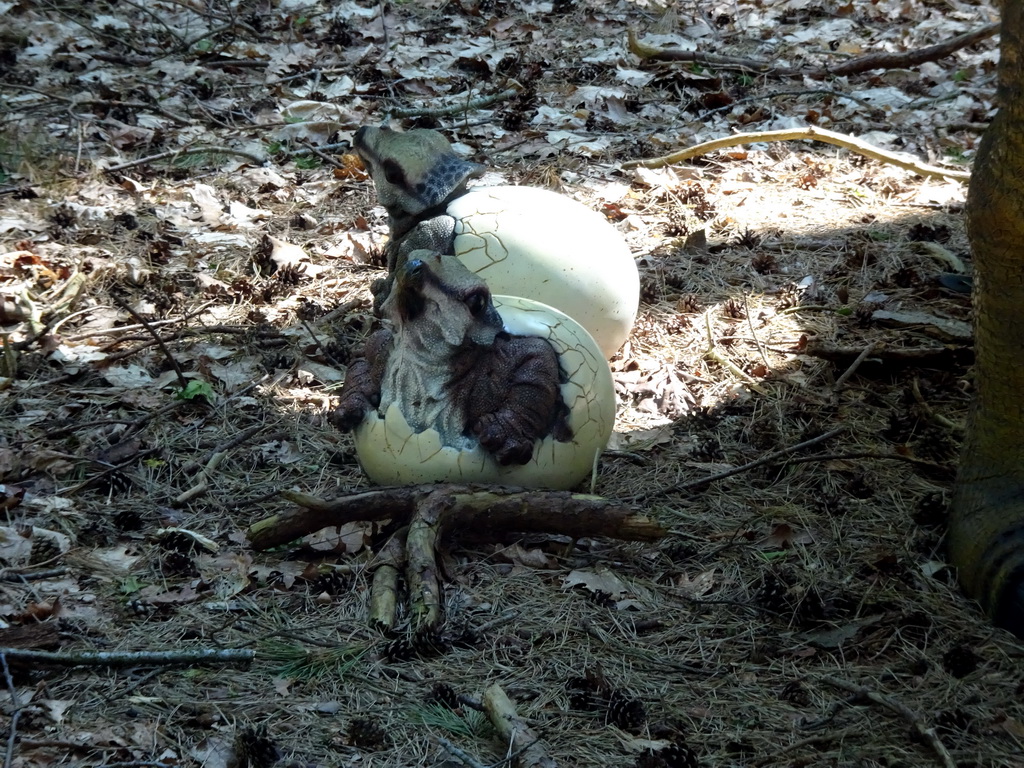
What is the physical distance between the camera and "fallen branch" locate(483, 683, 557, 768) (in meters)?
2.84

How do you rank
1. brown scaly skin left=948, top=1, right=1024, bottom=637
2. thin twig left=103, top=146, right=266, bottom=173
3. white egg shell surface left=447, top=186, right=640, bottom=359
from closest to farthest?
brown scaly skin left=948, top=1, right=1024, bottom=637 < white egg shell surface left=447, top=186, right=640, bottom=359 < thin twig left=103, top=146, right=266, bottom=173

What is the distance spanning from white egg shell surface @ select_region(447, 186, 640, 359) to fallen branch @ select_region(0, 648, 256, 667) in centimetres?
190

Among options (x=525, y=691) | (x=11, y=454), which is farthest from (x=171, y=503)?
(x=525, y=691)

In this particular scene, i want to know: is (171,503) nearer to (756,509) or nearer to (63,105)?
(756,509)

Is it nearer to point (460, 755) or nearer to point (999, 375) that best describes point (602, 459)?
point (999, 375)

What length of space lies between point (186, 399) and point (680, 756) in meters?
3.00

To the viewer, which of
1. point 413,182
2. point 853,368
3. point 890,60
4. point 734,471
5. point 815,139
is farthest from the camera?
point 890,60

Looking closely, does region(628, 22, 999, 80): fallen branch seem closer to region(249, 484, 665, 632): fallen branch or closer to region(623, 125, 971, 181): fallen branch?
region(623, 125, 971, 181): fallen branch

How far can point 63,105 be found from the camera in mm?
8039

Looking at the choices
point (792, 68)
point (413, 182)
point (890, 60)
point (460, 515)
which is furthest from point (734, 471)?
point (890, 60)

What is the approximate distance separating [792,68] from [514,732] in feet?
24.5

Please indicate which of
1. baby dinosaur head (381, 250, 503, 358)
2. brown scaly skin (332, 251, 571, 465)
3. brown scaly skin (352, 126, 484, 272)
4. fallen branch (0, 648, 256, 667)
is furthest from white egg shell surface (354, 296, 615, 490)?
A: fallen branch (0, 648, 256, 667)

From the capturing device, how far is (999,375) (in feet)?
12.3

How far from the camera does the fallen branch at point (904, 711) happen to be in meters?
2.83
